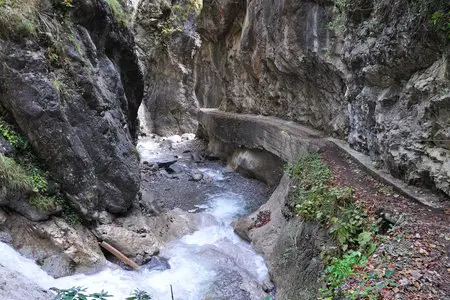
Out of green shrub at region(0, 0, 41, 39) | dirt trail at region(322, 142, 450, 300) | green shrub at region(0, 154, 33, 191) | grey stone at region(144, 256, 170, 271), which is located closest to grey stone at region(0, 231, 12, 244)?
green shrub at region(0, 154, 33, 191)

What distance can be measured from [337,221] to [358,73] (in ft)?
16.2

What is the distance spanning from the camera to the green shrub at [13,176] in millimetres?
6800

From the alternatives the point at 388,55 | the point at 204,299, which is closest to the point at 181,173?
the point at 204,299

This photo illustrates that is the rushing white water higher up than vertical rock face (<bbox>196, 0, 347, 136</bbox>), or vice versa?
vertical rock face (<bbox>196, 0, 347, 136</bbox>)

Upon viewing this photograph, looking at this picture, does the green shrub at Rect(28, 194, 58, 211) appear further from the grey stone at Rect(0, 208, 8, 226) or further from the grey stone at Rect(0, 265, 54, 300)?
the grey stone at Rect(0, 265, 54, 300)

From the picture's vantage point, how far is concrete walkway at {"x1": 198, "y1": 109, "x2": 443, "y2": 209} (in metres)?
6.44

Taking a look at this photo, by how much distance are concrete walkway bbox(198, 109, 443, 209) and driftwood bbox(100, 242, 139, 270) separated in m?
6.02

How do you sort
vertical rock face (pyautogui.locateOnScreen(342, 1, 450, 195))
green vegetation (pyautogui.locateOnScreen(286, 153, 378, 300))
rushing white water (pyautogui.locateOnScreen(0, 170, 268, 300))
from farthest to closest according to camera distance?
rushing white water (pyautogui.locateOnScreen(0, 170, 268, 300)) → vertical rock face (pyautogui.locateOnScreen(342, 1, 450, 195)) → green vegetation (pyautogui.locateOnScreen(286, 153, 378, 300))

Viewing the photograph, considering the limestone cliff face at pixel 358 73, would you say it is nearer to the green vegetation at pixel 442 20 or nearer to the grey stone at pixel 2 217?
the green vegetation at pixel 442 20

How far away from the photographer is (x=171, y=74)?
2938 cm

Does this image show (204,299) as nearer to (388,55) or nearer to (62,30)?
(388,55)

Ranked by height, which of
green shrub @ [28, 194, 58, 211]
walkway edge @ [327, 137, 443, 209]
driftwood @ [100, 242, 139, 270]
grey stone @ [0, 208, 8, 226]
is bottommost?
driftwood @ [100, 242, 139, 270]

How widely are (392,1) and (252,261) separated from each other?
7.01 meters

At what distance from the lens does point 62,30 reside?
8.45 meters
